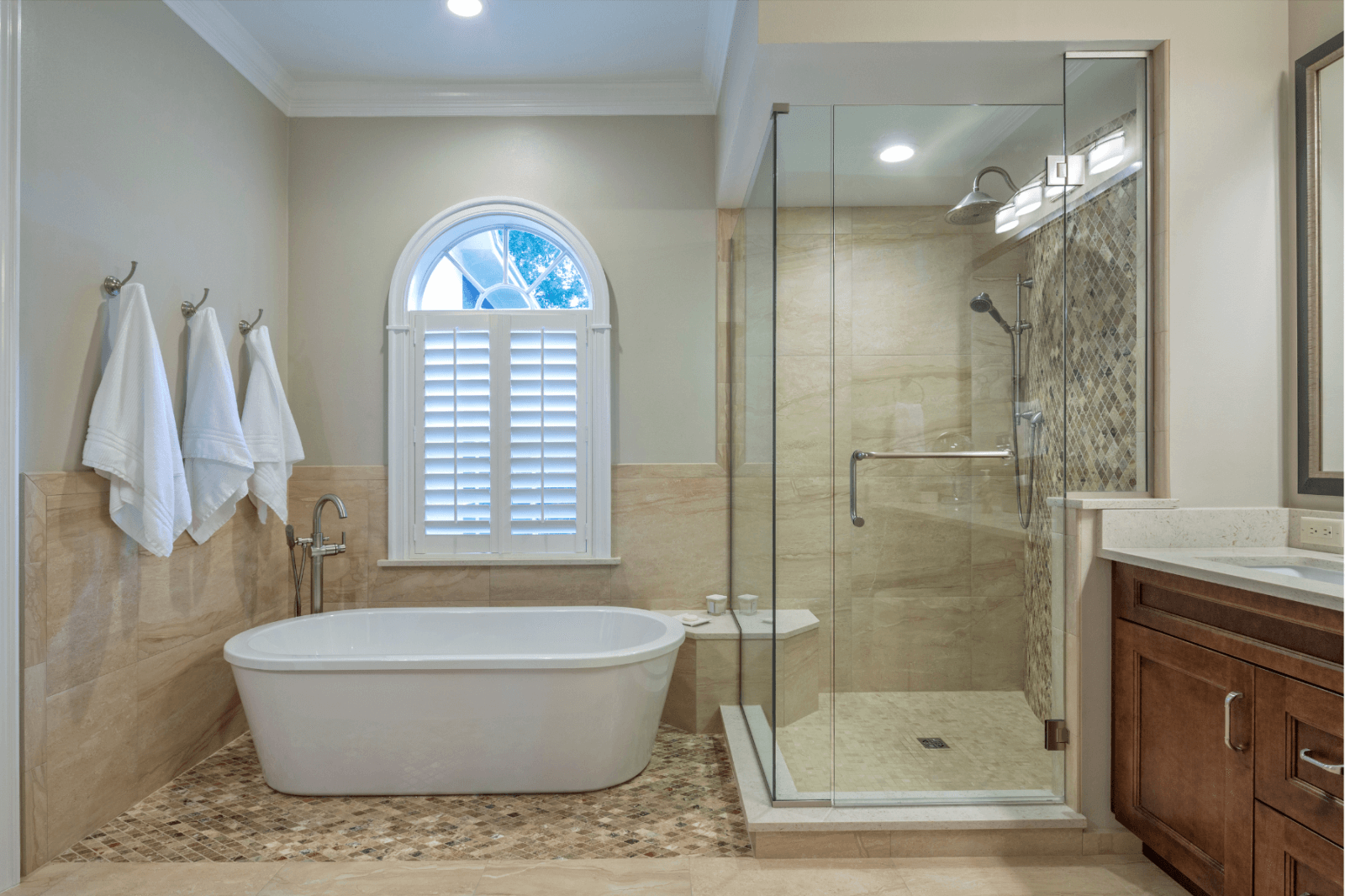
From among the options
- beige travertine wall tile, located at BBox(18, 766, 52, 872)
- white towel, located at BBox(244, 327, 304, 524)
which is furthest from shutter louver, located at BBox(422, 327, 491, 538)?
beige travertine wall tile, located at BBox(18, 766, 52, 872)

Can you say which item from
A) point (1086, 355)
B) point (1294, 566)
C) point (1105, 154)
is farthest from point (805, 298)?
point (1294, 566)

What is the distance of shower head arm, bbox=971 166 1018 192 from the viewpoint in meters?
2.21

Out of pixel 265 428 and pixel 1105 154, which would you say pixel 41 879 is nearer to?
pixel 265 428

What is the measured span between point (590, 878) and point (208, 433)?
1881 mm

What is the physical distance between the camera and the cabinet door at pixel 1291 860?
4.96 feet

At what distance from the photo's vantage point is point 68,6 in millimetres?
2219

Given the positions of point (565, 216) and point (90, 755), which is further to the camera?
point (565, 216)

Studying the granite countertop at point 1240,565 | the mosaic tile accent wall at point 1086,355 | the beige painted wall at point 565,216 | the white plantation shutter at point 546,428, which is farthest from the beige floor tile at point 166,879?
the granite countertop at point 1240,565

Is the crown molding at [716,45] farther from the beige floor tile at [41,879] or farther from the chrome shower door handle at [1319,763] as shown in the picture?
the beige floor tile at [41,879]

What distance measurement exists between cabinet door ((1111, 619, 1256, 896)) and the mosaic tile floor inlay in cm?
107

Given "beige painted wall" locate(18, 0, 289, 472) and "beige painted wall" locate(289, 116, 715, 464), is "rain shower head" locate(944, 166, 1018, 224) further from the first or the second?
"beige painted wall" locate(18, 0, 289, 472)

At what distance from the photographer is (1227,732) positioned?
5.68 ft

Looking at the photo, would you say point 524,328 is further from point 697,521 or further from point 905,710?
point 905,710

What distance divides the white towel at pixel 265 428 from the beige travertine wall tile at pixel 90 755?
2.51ft
